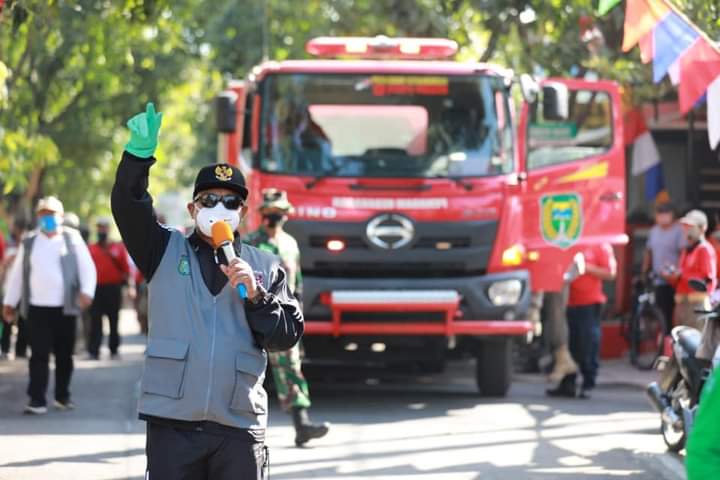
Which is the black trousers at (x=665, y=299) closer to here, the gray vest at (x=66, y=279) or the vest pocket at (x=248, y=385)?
the gray vest at (x=66, y=279)

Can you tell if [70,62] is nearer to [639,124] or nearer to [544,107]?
[639,124]

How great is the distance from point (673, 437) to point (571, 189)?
3.98 m

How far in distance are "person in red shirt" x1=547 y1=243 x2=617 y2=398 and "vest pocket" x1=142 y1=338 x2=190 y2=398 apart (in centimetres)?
899

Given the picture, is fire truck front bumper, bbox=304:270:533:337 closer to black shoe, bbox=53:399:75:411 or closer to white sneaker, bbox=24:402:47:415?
black shoe, bbox=53:399:75:411

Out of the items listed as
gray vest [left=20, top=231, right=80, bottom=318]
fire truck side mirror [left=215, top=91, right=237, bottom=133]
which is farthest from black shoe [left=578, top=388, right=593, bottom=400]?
gray vest [left=20, top=231, right=80, bottom=318]

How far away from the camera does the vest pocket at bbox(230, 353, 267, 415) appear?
18.4 feet

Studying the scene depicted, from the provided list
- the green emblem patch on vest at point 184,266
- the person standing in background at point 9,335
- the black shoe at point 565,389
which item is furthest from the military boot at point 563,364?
the green emblem patch on vest at point 184,266

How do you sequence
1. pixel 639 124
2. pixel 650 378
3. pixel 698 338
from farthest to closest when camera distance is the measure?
pixel 639 124
pixel 650 378
pixel 698 338

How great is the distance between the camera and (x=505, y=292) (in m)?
13.4

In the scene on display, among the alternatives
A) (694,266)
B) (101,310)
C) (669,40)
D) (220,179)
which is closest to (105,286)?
(101,310)

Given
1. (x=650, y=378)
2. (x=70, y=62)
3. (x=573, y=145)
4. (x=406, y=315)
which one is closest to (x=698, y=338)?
(x=406, y=315)

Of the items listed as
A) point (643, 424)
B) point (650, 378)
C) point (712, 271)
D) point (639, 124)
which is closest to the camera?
point (643, 424)

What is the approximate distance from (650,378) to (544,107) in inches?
183

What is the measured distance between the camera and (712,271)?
14.4m
